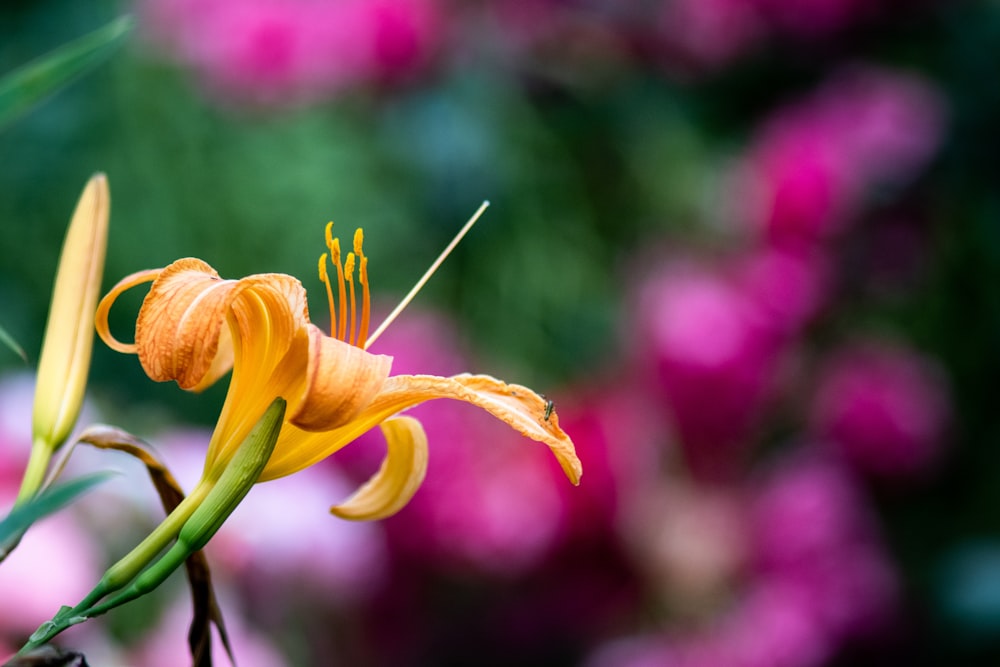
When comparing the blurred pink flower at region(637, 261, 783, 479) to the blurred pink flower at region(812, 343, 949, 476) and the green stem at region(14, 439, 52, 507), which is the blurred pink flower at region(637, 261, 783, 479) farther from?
the green stem at region(14, 439, 52, 507)

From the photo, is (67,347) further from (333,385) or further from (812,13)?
(812,13)

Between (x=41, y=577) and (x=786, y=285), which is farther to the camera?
(x=786, y=285)

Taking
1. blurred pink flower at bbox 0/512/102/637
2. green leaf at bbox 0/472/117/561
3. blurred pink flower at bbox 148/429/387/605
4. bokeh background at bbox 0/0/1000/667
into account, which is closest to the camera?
green leaf at bbox 0/472/117/561

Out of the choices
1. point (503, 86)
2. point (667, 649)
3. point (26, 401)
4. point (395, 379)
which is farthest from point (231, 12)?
point (395, 379)

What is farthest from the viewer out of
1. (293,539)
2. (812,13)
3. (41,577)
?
(812,13)

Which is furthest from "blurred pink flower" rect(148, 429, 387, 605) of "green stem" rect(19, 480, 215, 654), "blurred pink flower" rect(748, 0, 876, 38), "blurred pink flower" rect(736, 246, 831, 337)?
"blurred pink flower" rect(748, 0, 876, 38)

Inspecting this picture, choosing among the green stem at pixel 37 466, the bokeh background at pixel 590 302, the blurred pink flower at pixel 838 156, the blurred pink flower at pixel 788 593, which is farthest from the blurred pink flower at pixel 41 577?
the blurred pink flower at pixel 838 156

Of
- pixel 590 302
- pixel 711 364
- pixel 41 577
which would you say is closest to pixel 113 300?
pixel 41 577
